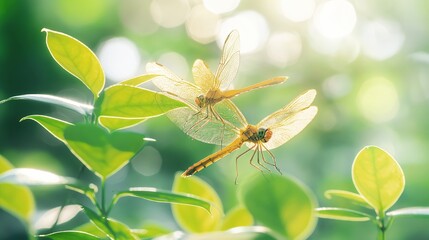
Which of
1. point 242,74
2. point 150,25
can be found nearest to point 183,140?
point 242,74

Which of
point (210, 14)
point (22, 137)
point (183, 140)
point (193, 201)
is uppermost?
point (210, 14)

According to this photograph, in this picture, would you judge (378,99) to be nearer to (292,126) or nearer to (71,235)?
(292,126)

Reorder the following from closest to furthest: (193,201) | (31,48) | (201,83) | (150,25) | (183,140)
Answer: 1. (193,201)
2. (201,83)
3. (183,140)
4. (31,48)
5. (150,25)

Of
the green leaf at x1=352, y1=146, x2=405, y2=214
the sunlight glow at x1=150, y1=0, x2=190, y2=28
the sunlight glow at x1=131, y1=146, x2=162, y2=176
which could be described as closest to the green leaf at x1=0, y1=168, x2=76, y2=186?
the green leaf at x1=352, y1=146, x2=405, y2=214

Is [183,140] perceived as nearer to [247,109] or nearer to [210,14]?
[247,109]

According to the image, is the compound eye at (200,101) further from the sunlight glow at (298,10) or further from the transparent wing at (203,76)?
the sunlight glow at (298,10)

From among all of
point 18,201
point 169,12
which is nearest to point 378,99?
point 169,12
